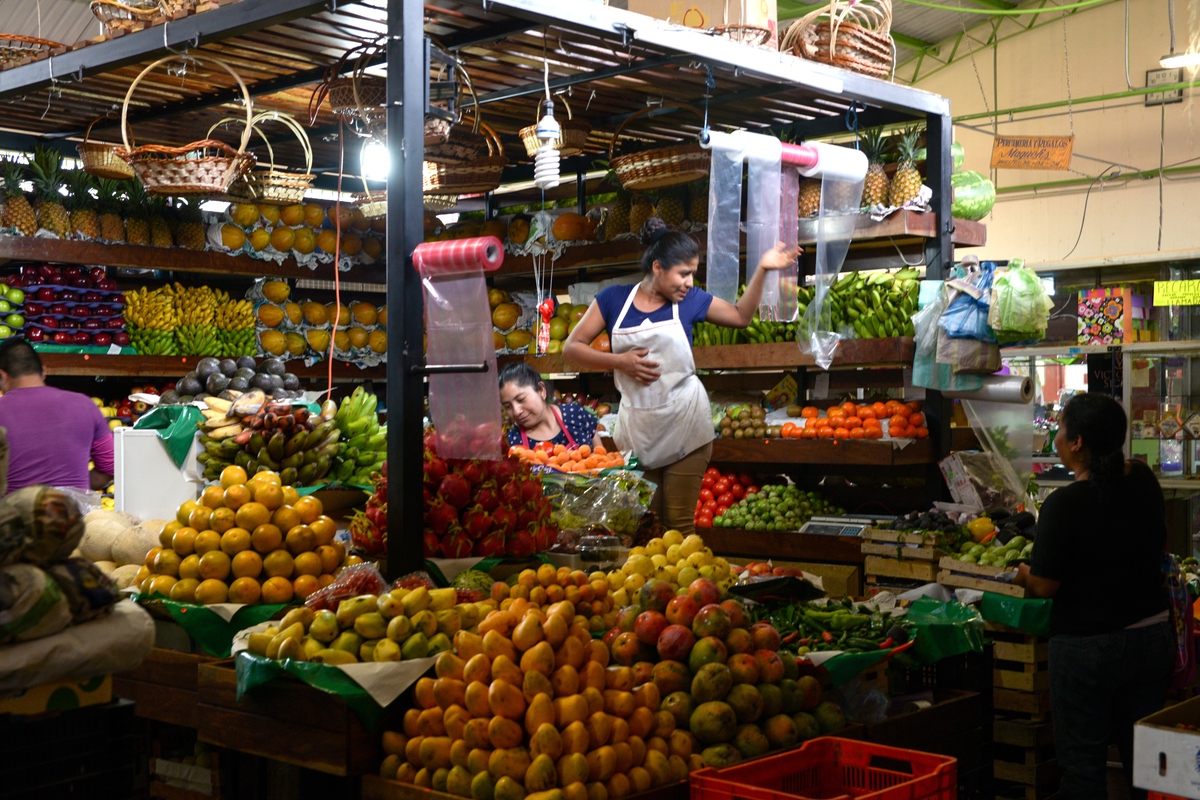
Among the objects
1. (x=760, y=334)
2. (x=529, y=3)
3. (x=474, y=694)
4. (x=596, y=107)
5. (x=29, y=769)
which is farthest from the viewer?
(x=760, y=334)

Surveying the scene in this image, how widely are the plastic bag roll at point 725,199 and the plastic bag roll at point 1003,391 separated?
1.64 meters

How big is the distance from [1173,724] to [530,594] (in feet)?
5.15

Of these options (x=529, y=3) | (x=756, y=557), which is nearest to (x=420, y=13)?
(x=529, y=3)

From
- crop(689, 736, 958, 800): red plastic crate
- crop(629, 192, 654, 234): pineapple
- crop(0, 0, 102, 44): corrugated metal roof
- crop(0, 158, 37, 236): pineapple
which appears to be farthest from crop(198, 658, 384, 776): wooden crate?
crop(0, 0, 102, 44): corrugated metal roof

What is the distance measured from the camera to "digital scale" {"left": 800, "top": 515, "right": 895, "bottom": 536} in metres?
6.27

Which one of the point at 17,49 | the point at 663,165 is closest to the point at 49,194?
the point at 17,49

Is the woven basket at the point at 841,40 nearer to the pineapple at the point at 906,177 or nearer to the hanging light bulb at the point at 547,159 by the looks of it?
the pineapple at the point at 906,177

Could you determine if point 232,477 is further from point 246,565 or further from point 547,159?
point 547,159

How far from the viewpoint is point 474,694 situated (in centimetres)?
259

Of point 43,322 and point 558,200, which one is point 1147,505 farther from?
point 43,322

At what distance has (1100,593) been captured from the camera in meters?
3.71

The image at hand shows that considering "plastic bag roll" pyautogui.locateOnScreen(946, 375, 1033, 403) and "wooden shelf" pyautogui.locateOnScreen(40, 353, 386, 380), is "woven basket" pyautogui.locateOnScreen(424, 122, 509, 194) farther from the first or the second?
"plastic bag roll" pyautogui.locateOnScreen(946, 375, 1033, 403)

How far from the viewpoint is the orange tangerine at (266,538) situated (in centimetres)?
352

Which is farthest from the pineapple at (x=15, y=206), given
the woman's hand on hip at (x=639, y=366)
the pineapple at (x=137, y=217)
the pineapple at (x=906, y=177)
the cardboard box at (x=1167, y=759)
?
the cardboard box at (x=1167, y=759)
